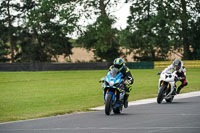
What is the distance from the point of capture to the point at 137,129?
35.1 ft

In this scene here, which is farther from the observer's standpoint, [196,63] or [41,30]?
[41,30]

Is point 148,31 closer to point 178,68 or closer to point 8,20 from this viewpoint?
point 8,20

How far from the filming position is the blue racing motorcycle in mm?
13828

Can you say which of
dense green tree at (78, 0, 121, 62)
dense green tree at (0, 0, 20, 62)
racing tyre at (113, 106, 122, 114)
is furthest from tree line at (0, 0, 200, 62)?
racing tyre at (113, 106, 122, 114)

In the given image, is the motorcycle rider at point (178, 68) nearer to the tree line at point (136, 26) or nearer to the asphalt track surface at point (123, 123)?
the asphalt track surface at point (123, 123)

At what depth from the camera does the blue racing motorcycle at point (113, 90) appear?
13828 millimetres

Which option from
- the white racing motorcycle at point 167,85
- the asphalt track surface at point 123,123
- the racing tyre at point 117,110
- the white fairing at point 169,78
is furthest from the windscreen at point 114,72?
the white fairing at point 169,78

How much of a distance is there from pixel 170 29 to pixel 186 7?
4327mm

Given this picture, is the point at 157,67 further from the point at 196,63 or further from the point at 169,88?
the point at 169,88

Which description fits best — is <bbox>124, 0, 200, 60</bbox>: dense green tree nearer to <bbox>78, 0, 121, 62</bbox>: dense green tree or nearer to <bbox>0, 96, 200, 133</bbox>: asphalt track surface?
<bbox>78, 0, 121, 62</bbox>: dense green tree

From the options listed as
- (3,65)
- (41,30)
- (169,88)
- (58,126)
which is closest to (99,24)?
(3,65)

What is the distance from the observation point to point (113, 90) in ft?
46.0

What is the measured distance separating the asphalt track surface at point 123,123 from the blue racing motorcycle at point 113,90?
31 cm

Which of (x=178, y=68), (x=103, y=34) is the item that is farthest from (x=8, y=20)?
(x=178, y=68)
